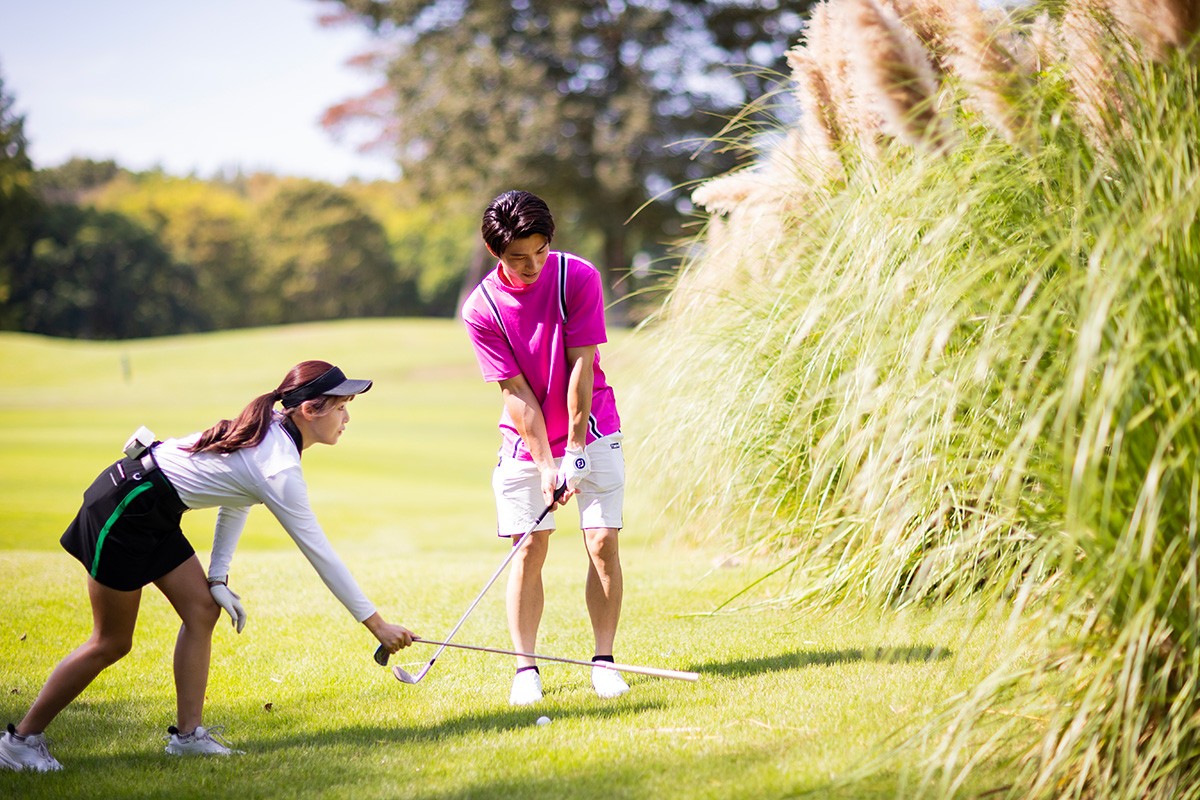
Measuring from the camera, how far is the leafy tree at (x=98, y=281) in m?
45.3

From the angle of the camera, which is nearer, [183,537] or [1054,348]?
[1054,348]

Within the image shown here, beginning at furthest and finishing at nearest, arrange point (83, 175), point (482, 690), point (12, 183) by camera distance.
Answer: point (83, 175), point (12, 183), point (482, 690)

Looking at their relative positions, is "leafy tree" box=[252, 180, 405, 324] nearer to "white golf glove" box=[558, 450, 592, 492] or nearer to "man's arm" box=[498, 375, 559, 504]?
"man's arm" box=[498, 375, 559, 504]

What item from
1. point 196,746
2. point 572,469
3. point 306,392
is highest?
point 306,392

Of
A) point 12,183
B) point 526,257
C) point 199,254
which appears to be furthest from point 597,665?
point 199,254

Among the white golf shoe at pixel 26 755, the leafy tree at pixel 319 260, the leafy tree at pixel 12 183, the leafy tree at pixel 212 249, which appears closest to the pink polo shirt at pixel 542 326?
the white golf shoe at pixel 26 755

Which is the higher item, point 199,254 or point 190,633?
point 199,254

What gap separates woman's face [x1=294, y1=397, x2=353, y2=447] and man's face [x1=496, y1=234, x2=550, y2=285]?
0.76 meters

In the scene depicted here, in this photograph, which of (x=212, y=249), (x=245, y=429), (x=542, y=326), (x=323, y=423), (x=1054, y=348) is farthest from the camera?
(x=212, y=249)

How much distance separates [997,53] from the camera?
3.00 m

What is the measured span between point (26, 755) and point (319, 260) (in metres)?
55.8

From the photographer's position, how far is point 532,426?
4.05m

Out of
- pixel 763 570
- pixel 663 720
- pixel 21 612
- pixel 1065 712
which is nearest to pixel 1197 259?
pixel 1065 712

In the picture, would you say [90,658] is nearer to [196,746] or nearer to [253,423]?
[196,746]
